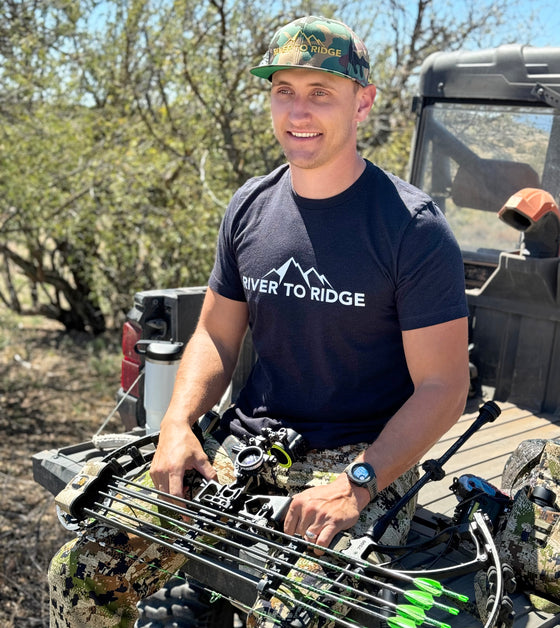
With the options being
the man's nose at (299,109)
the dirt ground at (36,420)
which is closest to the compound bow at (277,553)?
the man's nose at (299,109)

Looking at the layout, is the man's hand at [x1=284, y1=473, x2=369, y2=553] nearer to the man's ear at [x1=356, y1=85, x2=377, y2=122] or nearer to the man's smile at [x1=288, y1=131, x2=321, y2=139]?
the man's smile at [x1=288, y1=131, x2=321, y2=139]

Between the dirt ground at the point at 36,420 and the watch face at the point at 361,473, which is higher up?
the watch face at the point at 361,473

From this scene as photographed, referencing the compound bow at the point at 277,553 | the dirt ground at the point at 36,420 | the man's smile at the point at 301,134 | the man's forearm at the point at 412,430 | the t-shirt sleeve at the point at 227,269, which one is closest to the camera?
the compound bow at the point at 277,553

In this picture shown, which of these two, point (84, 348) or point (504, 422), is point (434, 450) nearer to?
point (504, 422)

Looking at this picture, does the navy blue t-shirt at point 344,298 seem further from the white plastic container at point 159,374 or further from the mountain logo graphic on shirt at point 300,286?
the white plastic container at point 159,374

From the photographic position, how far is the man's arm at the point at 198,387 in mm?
2453

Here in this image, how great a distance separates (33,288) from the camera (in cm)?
1028

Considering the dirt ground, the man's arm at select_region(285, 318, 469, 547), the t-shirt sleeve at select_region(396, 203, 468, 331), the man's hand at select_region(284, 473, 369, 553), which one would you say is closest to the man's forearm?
the man's arm at select_region(285, 318, 469, 547)

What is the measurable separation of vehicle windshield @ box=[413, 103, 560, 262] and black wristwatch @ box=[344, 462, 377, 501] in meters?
2.88

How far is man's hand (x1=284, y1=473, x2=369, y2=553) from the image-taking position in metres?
2.10

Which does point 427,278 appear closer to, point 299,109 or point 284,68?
point 299,109

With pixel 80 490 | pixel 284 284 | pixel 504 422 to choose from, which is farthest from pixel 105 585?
pixel 504 422

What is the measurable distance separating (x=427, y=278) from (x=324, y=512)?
2.45 ft

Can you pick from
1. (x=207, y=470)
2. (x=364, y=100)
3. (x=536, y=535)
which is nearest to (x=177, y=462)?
(x=207, y=470)
